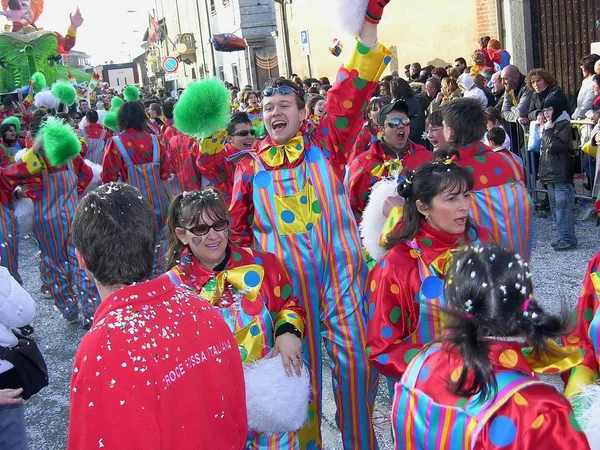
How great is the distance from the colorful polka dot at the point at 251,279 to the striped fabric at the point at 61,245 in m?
3.57

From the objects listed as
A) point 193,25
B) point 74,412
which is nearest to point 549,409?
point 74,412

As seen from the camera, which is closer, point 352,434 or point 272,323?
point 272,323

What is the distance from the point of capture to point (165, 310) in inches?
68.2

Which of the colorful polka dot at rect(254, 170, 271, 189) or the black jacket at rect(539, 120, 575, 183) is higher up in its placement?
the colorful polka dot at rect(254, 170, 271, 189)

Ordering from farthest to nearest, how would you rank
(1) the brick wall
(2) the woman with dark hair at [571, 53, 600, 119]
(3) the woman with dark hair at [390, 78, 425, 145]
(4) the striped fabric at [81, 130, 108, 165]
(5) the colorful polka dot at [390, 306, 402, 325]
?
(1) the brick wall
(4) the striped fabric at [81, 130, 108, 165]
(2) the woman with dark hair at [571, 53, 600, 119]
(3) the woman with dark hair at [390, 78, 425, 145]
(5) the colorful polka dot at [390, 306, 402, 325]

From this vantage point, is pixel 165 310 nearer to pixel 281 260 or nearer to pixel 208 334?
pixel 208 334

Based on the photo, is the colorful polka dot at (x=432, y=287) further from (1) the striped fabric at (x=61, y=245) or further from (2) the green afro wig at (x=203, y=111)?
(1) the striped fabric at (x=61, y=245)

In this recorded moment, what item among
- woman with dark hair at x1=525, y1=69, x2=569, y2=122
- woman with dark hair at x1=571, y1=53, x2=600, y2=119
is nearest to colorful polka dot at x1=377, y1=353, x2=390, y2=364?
woman with dark hair at x1=525, y1=69, x2=569, y2=122

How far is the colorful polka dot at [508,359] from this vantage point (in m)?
1.65

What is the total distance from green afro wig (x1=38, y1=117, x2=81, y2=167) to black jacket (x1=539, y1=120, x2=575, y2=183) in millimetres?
4629

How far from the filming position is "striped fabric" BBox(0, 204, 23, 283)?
18.5 ft

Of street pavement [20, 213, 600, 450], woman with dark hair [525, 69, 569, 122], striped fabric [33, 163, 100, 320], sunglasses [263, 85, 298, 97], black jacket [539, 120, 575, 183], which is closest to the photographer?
sunglasses [263, 85, 298, 97]

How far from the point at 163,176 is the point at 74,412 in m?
5.53

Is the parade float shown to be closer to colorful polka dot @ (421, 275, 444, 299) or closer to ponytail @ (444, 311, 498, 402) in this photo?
colorful polka dot @ (421, 275, 444, 299)
